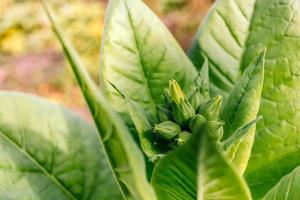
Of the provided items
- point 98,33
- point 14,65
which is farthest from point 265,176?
point 98,33

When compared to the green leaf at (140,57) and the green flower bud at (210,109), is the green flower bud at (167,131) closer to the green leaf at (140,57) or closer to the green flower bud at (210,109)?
the green flower bud at (210,109)

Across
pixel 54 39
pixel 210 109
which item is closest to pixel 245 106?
pixel 210 109

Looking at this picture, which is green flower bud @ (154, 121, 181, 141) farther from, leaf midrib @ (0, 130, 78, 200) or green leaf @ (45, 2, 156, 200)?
leaf midrib @ (0, 130, 78, 200)

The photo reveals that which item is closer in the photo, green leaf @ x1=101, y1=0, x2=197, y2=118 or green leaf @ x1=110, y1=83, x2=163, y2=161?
green leaf @ x1=110, y1=83, x2=163, y2=161

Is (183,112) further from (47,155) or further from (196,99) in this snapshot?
(47,155)

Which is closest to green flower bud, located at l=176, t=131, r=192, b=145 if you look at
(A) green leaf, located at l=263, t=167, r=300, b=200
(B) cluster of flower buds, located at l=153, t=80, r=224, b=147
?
(B) cluster of flower buds, located at l=153, t=80, r=224, b=147

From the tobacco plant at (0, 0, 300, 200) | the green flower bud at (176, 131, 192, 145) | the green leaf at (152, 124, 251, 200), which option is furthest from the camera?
the tobacco plant at (0, 0, 300, 200)
